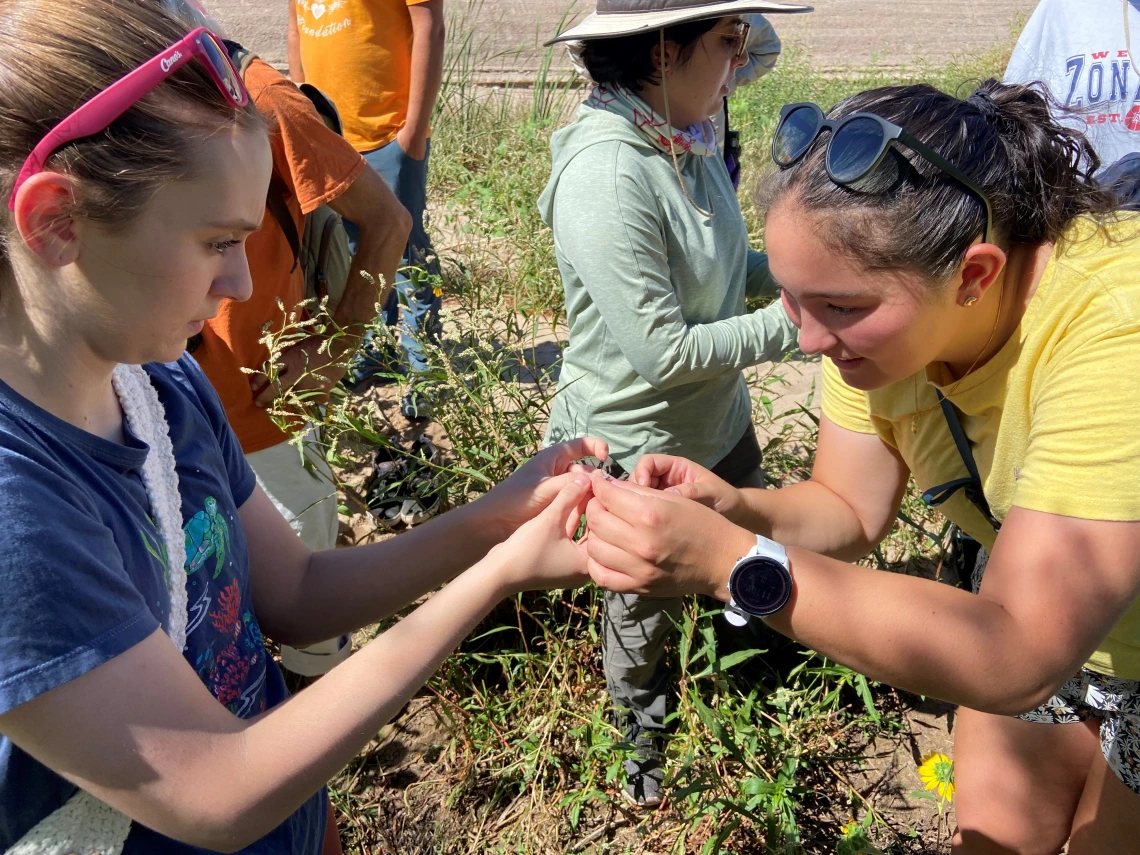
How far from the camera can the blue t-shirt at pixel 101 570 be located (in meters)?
0.94

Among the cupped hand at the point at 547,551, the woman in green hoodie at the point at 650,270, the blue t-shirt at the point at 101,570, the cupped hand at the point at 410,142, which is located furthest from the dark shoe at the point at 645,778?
the cupped hand at the point at 410,142

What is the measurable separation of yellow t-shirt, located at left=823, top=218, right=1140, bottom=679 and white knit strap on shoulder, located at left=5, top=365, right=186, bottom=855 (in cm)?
→ 114

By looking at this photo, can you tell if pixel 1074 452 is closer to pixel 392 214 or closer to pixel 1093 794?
pixel 1093 794

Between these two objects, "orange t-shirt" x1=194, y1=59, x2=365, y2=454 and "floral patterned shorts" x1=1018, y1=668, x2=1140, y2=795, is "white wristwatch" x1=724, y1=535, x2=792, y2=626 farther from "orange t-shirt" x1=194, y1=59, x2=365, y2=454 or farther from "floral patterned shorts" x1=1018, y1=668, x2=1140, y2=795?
"orange t-shirt" x1=194, y1=59, x2=365, y2=454

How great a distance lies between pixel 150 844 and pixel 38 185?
2.52ft

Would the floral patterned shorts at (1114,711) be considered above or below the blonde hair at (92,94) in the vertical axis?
below

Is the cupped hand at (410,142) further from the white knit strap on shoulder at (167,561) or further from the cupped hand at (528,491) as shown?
the white knit strap on shoulder at (167,561)

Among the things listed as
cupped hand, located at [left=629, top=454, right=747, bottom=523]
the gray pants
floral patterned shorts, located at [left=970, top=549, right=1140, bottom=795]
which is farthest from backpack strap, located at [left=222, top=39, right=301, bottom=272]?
floral patterned shorts, located at [left=970, top=549, right=1140, bottom=795]

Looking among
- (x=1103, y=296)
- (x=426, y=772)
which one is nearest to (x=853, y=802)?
(x=426, y=772)

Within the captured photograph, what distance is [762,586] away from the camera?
1425mm

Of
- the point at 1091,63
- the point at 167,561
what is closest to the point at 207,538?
the point at 167,561

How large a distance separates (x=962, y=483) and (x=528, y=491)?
0.75 m

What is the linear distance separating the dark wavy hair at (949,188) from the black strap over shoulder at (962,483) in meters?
0.31

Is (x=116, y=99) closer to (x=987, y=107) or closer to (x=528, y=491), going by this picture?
(x=528, y=491)
